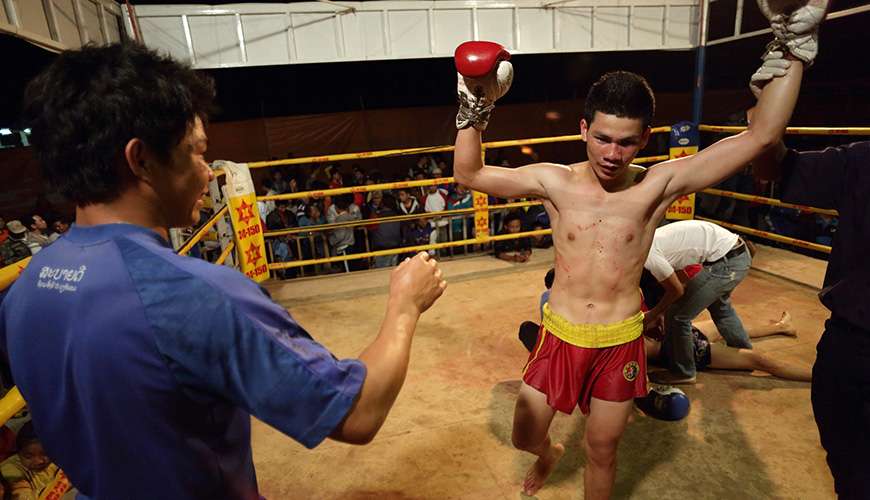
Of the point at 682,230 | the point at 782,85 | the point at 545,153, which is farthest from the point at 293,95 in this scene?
the point at 782,85

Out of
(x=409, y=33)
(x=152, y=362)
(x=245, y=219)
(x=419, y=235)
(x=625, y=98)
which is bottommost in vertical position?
(x=419, y=235)

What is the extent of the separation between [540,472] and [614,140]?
4.95ft

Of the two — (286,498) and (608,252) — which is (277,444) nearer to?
(286,498)

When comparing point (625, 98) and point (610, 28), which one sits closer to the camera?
point (625, 98)

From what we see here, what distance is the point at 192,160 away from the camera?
0.88 metres

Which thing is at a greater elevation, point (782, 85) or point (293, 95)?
point (293, 95)

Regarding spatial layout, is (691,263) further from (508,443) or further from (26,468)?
(26,468)

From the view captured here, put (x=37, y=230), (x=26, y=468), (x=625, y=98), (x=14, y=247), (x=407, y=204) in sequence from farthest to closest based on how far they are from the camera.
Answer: (x=407, y=204), (x=37, y=230), (x=14, y=247), (x=26, y=468), (x=625, y=98)

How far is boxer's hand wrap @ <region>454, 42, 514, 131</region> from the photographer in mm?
1810

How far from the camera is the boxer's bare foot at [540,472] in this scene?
7.10ft

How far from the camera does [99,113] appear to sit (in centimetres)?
75

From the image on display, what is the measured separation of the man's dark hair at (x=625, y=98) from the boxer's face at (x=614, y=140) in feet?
0.07

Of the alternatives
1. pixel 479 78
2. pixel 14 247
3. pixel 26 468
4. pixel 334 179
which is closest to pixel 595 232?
pixel 479 78

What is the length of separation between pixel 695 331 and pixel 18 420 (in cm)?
400
